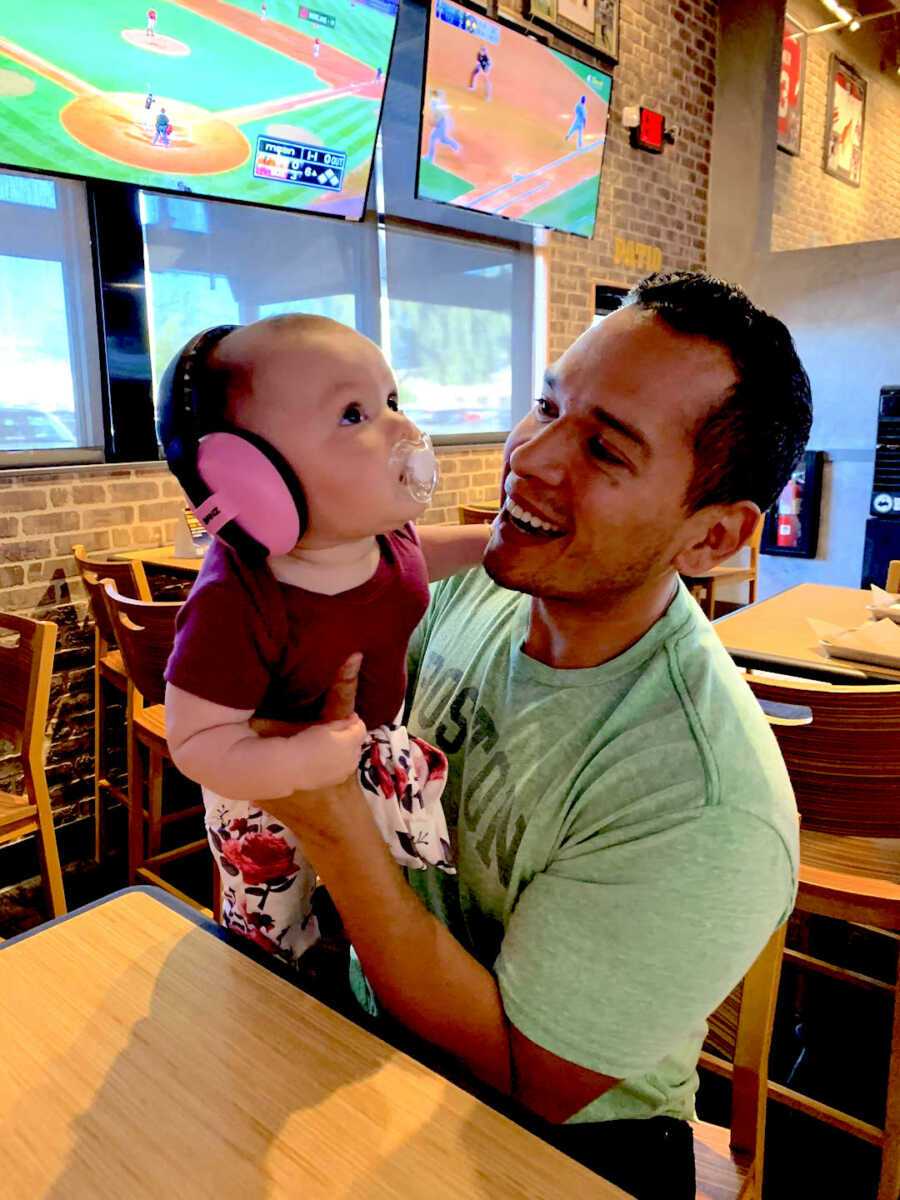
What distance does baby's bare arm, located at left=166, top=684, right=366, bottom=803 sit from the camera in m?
0.75

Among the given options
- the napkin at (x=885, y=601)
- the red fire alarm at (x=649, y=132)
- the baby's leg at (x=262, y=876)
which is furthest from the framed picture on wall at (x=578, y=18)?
the baby's leg at (x=262, y=876)

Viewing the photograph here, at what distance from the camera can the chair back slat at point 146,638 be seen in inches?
83.6

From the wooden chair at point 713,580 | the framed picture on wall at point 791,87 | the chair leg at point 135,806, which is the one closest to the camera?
the chair leg at point 135,806

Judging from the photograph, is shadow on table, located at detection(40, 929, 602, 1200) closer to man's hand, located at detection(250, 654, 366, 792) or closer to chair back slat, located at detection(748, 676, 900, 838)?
man's hand, located at detection(250, 654, 366, 792)

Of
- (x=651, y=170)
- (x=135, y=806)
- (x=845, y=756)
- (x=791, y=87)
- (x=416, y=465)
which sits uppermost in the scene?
(x=791, y=87)

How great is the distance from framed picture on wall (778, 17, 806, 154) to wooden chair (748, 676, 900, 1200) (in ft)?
21.8

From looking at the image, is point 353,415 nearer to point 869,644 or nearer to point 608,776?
point 608,776

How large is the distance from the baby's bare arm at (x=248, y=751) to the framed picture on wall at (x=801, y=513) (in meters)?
6.10

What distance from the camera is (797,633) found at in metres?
2.32

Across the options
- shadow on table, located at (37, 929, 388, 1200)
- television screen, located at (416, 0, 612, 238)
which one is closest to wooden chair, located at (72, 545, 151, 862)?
shadow on table, located at (37, 929, 388, 1200)

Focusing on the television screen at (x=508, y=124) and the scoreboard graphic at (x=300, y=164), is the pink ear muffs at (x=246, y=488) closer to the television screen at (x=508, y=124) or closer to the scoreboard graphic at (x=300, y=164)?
the scoreboard graphic at (x=300, y=164)

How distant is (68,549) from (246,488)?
2758 mm

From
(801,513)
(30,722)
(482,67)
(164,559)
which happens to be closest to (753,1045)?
(30,722)

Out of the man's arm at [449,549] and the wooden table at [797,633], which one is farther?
the wooden table at [797,633]
